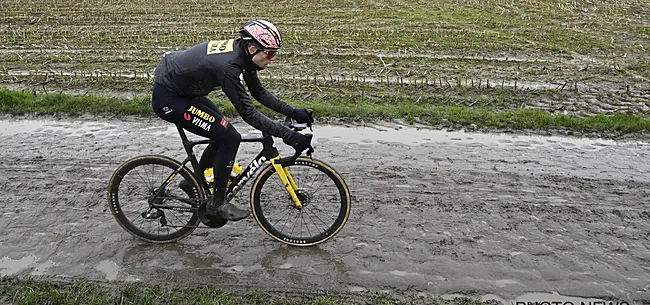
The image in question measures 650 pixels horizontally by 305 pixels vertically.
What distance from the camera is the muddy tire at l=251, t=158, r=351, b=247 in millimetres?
5203

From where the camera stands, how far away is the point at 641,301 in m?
4.55

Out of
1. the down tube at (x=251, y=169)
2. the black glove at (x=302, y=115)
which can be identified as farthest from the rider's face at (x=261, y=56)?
the down tube at (x=251, y=169)

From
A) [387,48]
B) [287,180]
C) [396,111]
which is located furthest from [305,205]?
[387,48]

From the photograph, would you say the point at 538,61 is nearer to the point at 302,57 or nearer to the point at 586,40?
the point at 586,40

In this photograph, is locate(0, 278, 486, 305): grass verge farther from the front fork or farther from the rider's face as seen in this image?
the rider's face

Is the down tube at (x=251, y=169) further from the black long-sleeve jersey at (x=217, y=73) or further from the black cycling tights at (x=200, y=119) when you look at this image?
the black long-sleeve jersey at (x=217, y=73)

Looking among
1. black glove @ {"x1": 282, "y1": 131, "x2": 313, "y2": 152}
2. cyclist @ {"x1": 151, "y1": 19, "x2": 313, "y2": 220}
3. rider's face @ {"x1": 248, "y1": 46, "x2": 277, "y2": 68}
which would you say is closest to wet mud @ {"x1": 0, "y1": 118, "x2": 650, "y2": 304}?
cyclist @ {"x1": 151, "y1": 19, "x2": 313, "y2": 220}

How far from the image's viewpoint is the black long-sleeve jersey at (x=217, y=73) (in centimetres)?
452

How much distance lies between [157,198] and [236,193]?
831 mm

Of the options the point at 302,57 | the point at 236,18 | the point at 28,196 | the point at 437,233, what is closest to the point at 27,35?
the point at 236,18

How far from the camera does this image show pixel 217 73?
14.8 ft

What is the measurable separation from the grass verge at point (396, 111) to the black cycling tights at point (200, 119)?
4.49 meters

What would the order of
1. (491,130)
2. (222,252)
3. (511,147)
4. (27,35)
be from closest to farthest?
(222,252) → (511,147) → (491,130) → (27,35)

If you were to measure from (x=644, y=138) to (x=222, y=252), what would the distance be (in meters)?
7.14
